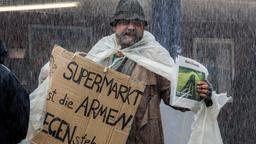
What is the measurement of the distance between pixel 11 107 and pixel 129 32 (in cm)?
99

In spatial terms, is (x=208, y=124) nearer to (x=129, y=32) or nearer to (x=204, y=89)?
(x=204, y=89)

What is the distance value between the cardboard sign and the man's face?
0.68ft

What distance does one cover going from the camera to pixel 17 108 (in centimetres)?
361

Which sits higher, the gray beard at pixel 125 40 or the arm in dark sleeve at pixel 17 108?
the gray beard at pixel 125 40

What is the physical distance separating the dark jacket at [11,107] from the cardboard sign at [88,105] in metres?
0.60

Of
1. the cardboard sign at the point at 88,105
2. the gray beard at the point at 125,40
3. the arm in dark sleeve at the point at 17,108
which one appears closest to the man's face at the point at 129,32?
the gray beard at the point at 125,40

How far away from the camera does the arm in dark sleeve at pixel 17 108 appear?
361 cm

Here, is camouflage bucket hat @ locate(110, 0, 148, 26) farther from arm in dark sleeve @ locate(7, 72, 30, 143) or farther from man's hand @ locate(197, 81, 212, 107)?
arm in dark sleeve @ locate(7, 72, 30, 143)

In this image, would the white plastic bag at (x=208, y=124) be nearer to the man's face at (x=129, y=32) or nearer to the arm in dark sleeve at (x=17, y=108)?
the man's face at (x=129, y=32)

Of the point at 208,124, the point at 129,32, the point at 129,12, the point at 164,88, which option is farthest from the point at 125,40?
the point at 208,124

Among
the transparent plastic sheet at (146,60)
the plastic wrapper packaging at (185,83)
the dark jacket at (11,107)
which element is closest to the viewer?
the dark jacket at (11,107)

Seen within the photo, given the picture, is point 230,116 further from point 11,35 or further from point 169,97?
point 169,97

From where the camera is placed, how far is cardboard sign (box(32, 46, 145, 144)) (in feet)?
13.8

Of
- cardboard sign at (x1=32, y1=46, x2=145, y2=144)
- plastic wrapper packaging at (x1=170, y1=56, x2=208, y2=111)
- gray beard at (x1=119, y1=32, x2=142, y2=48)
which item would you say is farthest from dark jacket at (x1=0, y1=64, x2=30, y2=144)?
plastic wrapper packaging at (x1=170, y1=56, x2=208, y2=111)
